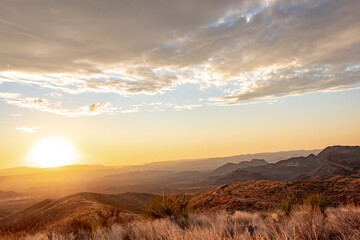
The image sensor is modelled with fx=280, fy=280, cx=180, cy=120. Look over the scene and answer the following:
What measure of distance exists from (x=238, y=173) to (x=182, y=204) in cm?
11309

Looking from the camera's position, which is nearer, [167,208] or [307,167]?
[167,208]

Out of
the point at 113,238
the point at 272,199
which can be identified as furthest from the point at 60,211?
the point at 113,238

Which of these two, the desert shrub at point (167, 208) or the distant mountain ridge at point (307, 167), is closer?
the desert shrub at point (167, 208)

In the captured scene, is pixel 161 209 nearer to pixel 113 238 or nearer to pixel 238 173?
pixel 113 238

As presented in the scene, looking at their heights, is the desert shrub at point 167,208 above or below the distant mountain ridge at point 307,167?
above

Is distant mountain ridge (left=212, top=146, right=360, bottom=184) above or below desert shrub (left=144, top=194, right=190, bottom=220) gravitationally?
below

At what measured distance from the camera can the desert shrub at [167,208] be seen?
1188 centimetres

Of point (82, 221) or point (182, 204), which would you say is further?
point (182, 204)

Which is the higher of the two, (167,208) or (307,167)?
(167,208)

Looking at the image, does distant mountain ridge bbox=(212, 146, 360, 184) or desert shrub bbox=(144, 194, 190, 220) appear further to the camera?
distant mountain ridge bbox=(212, 146, 360, 184)

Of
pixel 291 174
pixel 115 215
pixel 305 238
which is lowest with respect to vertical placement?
pixel 291 174

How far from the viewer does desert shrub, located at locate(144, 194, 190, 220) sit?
39.0 feet

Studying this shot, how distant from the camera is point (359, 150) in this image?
106 metres

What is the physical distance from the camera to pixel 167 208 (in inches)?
472
